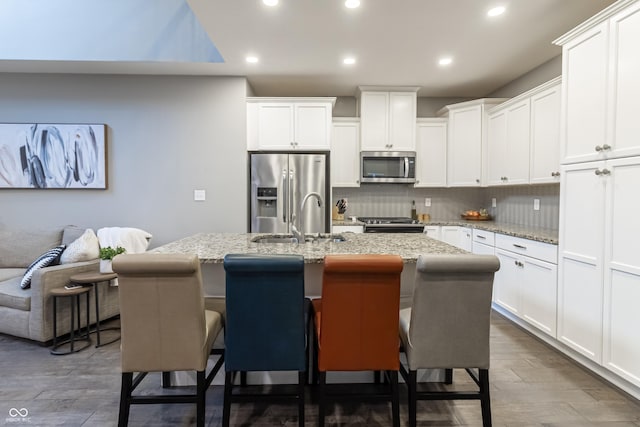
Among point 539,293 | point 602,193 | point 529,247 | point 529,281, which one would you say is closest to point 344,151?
point 529,247

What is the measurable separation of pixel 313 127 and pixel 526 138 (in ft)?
7.59

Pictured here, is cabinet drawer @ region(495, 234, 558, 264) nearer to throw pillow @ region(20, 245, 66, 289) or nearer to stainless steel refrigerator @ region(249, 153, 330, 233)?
stainless steel refrigerator @ region(249, 153, 330, 233)

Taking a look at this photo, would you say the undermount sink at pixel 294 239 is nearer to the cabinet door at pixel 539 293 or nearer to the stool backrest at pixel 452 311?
the stool backrest at pixel 452 311

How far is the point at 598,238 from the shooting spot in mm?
2148

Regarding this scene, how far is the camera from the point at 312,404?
1.92 metres

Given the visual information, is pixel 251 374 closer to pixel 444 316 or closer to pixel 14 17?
pixel 444 316

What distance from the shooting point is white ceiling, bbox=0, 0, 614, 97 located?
251cm

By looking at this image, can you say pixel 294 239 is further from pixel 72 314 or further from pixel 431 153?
pixel 431 153

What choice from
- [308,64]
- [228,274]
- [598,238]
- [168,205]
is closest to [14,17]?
[168,205]

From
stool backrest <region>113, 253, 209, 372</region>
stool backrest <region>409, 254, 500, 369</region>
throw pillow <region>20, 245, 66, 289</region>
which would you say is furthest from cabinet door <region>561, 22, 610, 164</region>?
throw pillow <region>20, 245, 66, 289</region>

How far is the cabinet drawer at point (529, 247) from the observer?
2619mm

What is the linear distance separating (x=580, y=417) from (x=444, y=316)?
1.14 metres

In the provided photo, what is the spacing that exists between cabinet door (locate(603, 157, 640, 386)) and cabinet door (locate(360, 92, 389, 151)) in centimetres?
252

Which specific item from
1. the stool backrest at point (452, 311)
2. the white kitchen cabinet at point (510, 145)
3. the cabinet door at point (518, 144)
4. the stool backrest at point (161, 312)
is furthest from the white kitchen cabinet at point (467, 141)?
the stool backrest at point (161, 312)
